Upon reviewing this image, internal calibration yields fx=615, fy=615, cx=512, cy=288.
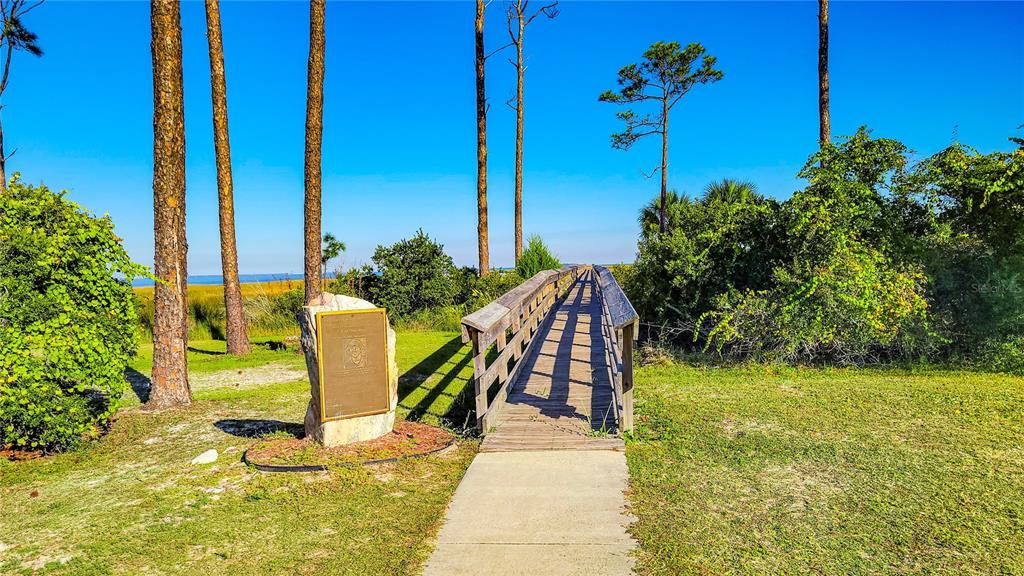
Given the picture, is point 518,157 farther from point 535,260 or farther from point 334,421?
point 334,421

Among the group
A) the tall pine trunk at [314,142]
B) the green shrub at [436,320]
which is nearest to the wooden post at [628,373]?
the tall pine trunk at [314,142]

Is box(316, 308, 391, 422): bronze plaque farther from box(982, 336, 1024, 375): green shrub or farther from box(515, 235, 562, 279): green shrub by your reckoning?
box(515, 235, 562, 279): green shrub

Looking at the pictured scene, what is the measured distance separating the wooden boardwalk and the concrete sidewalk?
1.16 feet

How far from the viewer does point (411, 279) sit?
1825 centimetres

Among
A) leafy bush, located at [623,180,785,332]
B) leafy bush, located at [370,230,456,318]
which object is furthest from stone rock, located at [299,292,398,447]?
leafy bush, located at [370,230,456,318]

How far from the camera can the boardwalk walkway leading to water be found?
3357 mm

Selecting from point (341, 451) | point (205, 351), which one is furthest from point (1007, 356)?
point (205, 351)

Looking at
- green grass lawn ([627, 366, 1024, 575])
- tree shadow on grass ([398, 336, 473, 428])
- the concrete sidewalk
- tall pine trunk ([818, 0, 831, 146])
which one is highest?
tall pine trunk ([818, 0, 831, 146])

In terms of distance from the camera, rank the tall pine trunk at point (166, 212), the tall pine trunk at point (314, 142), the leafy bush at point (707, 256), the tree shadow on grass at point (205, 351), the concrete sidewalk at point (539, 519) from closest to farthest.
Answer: the concrete sidewalk at point (539, 519) < the tall pine trunk at point (166, 212) < the leafy bush at point (707, 256) < the tall pine trunk at point (314, 142) < the tree shadow on grass at point (205, 351)

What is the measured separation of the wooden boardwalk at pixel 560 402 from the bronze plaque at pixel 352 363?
1111mm

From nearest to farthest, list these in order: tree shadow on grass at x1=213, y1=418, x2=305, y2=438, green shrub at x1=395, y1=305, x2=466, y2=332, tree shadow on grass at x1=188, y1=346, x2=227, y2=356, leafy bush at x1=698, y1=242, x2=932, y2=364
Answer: tree shadow on grass at x1=213, y1=418, x2=305, y2=438 < leafy bush at x1=698, y1=242, x2=932, y2=364 < tree shadow on grass at x1=188, y1=346, x2=227, y2=356 < green shrub at x1=395, y1=305, x2=466, y2=332

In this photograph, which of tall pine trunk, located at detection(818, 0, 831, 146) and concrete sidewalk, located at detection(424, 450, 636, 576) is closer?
concrete sidewalk, located at detection(424, 450, 636, 576)

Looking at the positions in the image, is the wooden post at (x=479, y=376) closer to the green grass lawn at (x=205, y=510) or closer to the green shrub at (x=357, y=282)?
the green grass lawn at (x=205, y=510)

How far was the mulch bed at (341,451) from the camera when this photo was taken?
5082 mm
